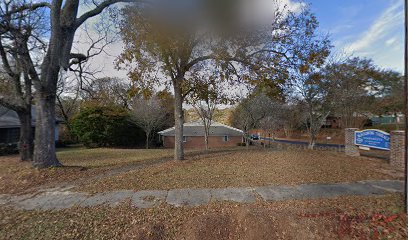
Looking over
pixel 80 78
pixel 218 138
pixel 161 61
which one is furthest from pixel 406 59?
pixel 218 138

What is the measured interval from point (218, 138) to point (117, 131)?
17102mm

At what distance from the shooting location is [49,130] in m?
7.98

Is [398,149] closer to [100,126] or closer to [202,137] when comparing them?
[100,126]

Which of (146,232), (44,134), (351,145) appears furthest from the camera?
(351,145)

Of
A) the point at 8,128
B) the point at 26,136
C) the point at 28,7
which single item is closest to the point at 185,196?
the point at 28,7

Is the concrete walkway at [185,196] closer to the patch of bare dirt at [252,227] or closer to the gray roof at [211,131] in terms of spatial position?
the patch of bare dirt at [252,227]

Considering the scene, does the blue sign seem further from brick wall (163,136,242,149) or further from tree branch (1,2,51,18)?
brick wall (163,136,242,149)

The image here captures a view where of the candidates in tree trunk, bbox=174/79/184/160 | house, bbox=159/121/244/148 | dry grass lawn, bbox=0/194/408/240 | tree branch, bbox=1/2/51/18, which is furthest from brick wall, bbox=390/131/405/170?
house, bbox=159/121/244/148

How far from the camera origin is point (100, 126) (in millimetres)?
25906

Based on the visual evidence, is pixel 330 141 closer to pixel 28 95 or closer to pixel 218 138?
pixel 218 138

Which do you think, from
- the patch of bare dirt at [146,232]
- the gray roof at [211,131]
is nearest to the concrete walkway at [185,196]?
the patch of bare dirt at [146,232]

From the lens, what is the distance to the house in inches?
1363

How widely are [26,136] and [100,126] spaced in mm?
13877

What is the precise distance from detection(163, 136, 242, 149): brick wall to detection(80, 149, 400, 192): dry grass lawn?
86.0 feet
